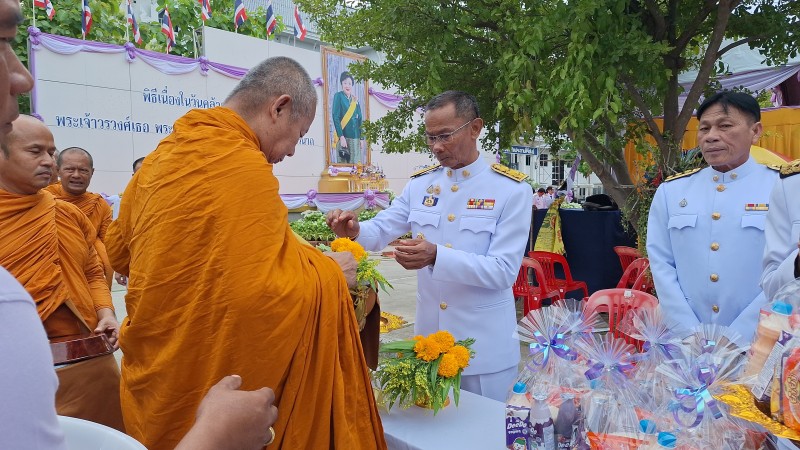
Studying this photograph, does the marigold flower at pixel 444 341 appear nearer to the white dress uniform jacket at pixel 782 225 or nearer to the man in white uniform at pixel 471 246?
the man in white uniform at pixel 471 246

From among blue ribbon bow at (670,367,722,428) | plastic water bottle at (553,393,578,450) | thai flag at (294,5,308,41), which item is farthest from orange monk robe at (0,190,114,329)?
thai flag at (294,5,308,41)

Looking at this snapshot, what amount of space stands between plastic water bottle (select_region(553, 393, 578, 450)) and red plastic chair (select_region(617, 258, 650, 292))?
3.59 m

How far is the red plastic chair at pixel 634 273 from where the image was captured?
4758mm

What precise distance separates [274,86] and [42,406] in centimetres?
130

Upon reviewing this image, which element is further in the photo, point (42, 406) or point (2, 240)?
point (2, 240)

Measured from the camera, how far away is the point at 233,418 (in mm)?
1017

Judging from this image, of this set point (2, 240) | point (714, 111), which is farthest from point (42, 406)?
point (714, 111)

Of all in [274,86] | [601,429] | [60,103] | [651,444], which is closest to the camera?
[651,444]

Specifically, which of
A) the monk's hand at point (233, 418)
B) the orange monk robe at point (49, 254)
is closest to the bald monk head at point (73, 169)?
the orange monk robe at point (49, 254)

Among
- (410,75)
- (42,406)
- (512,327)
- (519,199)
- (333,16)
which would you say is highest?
(333,16)

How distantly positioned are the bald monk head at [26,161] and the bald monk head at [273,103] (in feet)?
4.24

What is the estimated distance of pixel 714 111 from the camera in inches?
96.8

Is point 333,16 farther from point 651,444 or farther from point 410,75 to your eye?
point 651,444

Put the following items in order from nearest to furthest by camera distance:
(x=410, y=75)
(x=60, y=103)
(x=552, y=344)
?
(x=552, y=344)
(x=410, y=75)
(x=60, y=103)
